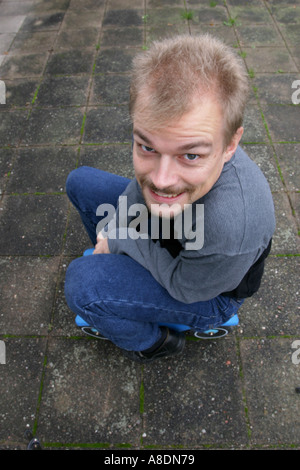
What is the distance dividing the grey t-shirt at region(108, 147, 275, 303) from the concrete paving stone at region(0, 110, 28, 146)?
260cm

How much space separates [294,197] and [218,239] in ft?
6.21

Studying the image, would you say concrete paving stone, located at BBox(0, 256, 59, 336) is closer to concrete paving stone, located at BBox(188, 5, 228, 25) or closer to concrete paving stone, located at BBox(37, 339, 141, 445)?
concrete paving stone, located at BBox(37, 339, 141, 445)

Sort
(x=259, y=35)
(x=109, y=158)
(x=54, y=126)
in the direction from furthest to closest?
(x=259, y=35) < (x=54, y=126) < (x=109, y=158)

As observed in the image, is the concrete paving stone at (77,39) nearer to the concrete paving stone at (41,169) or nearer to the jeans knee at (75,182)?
the concrete paving stone at (41,169)

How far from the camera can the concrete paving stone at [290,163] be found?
2.92m

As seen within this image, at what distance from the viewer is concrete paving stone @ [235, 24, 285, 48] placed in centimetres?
432

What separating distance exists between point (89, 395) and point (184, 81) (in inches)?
69.3

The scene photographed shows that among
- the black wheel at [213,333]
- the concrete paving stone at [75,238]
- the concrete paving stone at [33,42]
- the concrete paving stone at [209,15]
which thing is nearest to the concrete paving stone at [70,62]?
the concrete paving stone at [33,42]

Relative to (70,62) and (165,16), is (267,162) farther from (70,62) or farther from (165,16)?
(165,16)

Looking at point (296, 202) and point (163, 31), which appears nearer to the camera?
point (296, 202)

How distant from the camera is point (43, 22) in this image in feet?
15.9

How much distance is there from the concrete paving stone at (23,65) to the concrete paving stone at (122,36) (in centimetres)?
83

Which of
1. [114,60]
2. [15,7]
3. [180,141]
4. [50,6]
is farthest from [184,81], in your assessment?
[15,7]
